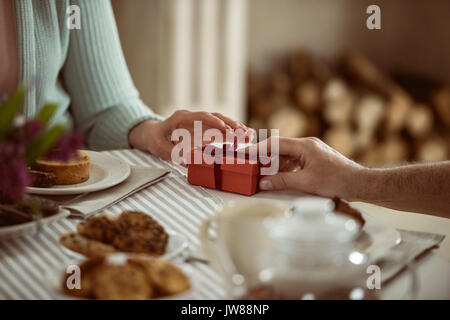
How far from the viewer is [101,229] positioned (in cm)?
70

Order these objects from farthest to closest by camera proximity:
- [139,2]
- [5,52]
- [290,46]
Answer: [290,46] < [139,2] < [5,52]

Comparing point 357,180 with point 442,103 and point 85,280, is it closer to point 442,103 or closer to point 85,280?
point 85,280

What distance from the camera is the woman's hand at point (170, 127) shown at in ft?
3.55

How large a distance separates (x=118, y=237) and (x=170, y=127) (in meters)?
0.50

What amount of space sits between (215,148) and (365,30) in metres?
1.82

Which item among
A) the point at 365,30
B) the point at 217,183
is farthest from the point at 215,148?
the point at 365,30

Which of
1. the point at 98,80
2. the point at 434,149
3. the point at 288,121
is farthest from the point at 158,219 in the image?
the point at 434,149

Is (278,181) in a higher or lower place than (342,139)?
higher

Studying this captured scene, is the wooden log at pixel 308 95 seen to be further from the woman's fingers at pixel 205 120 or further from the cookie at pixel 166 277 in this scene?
the cookie at pixel 166 277

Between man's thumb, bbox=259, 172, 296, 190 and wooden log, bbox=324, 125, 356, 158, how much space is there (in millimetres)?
1561

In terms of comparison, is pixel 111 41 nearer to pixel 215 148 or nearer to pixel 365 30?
pixel 215 148

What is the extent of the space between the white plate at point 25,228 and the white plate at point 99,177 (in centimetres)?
13

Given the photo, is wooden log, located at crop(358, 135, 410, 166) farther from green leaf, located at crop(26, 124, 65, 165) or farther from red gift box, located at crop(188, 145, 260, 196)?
green leaf, located at crop(26, 124, 65, 165)

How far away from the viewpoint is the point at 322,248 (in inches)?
22.7
